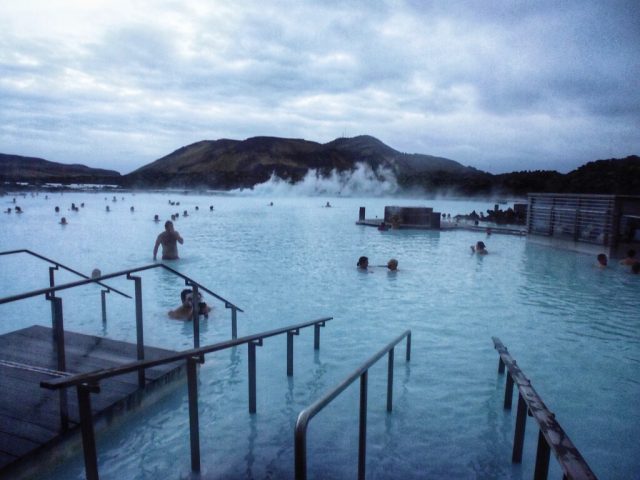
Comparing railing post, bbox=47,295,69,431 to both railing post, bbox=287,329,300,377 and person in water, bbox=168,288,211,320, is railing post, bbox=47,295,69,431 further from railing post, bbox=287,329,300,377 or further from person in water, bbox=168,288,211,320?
person in water, bbox=168,288,211,320

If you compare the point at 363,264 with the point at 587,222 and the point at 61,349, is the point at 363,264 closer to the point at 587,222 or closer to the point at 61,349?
the point at 61,349

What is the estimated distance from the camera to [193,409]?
3162 mm

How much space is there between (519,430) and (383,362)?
2845mm

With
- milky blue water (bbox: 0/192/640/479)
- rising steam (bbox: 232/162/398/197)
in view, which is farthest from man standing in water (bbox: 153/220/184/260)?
rising steam (bbox: 232/162/398/197)

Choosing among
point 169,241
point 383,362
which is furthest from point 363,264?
point 383,362

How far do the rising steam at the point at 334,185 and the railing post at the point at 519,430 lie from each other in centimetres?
11917

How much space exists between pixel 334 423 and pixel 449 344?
3343 millimetres

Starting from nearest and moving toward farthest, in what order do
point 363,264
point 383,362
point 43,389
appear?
point 43,389, point 383,362, point 363,264

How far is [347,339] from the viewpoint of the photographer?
7.29 metres

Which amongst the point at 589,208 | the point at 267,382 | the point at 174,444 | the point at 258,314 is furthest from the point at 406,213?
the point at 174,444

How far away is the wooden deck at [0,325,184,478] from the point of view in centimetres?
307

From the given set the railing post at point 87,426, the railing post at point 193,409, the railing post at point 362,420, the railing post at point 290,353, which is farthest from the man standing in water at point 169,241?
the railing post at point 362,420

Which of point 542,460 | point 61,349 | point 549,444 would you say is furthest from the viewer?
point 61,349

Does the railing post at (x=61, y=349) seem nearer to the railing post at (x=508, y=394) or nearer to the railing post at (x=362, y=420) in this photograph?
the railing post at (x=362, y=420)
